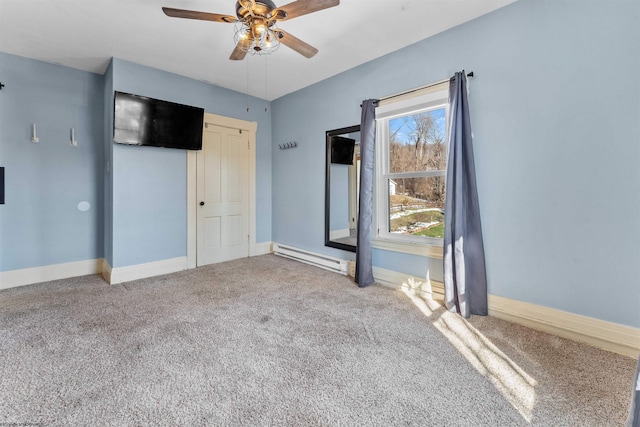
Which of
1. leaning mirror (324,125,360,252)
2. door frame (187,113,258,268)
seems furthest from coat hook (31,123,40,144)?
leaning mirror (324,125,360,252)

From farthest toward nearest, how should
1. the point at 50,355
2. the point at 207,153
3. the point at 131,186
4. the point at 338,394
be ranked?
the point at 207,153
the point at 131,186
the point at 50,355
the point at 338,394

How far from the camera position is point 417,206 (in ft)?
10.3

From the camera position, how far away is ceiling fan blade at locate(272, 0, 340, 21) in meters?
1.80

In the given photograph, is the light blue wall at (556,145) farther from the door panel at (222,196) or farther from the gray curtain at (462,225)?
the door panel at (222,196)

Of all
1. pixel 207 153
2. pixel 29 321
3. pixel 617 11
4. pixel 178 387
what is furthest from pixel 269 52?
pixel 29 321

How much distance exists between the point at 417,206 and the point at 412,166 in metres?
0.45

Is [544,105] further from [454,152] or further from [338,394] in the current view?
[338,394]

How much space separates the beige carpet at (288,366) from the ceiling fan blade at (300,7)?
7.45 feet

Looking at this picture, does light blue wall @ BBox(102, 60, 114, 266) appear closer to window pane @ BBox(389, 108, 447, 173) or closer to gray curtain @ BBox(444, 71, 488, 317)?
window pane @ BBox(389, 108, 447, 173)

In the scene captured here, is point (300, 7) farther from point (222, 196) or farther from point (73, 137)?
point (73, 137)

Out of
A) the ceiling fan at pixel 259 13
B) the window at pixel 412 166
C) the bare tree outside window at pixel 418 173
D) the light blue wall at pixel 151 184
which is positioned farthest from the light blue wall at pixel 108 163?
the bare tree outside window at pixel 418 173

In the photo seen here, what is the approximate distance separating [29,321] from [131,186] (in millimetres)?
1633

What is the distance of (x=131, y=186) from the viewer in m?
3.43

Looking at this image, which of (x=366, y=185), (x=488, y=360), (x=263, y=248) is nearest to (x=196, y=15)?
(x=366, y=185)
